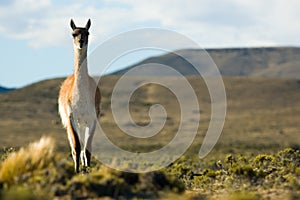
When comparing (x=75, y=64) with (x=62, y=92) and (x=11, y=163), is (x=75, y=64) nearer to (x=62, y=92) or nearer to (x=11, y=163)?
(x=62, y=92)

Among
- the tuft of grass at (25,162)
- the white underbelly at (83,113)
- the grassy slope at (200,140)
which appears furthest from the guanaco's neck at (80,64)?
the tuft of grass at (25,162)

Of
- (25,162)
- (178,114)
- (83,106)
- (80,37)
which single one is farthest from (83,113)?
(178,114)

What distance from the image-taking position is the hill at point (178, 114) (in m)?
83.5

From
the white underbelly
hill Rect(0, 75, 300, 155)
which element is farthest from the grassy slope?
the white underbelly

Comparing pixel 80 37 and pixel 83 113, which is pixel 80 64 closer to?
pixel 80 37

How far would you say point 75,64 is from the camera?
13.2 m

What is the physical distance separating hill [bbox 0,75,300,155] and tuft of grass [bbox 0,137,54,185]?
60.1m

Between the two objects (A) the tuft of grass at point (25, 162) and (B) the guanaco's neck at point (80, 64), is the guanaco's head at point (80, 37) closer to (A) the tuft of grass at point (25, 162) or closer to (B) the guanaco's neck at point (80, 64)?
(B) the guanaco's neck at point (80, 64)

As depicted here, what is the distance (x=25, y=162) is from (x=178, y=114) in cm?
10685

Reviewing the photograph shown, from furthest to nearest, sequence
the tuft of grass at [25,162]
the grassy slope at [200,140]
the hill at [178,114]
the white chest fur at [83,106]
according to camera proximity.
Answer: the hill at [178,114] → the white chest fur at [83,106] → the tuft of grass at [25,162] → the grassy slope at [200,140]

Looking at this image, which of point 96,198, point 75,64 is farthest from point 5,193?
point 75,64

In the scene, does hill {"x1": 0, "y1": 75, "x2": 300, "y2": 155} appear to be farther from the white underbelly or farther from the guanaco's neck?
the white underbelly

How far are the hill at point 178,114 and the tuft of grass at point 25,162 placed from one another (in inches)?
2365

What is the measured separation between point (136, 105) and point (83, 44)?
110 meters
